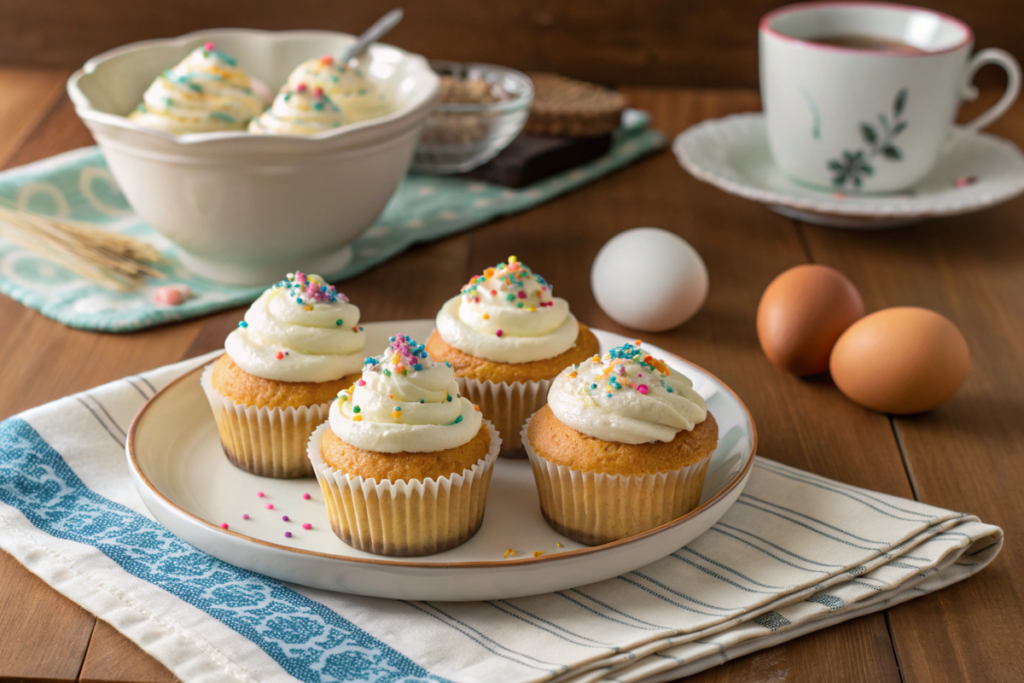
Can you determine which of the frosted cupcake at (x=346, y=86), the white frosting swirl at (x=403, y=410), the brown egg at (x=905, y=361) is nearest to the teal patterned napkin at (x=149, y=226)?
the frosted cupcake at (x=346, y=86)

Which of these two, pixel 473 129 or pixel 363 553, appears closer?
pixel 363 553

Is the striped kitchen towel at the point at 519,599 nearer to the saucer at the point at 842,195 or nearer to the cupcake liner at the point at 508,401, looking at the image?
the cupcake liner at the point at 508,401

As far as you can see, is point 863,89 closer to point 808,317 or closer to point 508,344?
point 808,317

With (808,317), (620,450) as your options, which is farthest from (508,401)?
(808,317)

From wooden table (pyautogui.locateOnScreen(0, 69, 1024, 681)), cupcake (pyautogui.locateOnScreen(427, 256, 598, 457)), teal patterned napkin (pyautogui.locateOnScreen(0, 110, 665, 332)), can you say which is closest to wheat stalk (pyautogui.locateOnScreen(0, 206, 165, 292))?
teal patterned napkin (pyautogui.locateOnScreen(0, 110, 665, 332))

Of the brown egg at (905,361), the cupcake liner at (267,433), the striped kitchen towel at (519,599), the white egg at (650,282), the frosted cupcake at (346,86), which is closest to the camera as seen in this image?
the striped kitchen towel at (519,599)

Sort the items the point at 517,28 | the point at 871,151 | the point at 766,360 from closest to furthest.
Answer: the point at 766,360
the point at 871,151
the point at 517,28

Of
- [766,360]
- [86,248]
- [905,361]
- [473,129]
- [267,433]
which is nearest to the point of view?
[267,433]

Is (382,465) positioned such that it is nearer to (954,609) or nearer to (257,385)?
(257,385)
